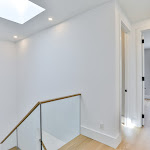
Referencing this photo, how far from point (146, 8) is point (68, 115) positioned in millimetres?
2764

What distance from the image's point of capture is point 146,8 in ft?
7.70

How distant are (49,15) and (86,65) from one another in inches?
59.7

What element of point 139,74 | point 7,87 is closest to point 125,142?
point 139,74

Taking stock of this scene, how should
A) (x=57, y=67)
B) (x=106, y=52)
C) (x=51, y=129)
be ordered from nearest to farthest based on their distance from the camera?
(x=51, y=129), (x=106, y=52), (x=57, y=67)

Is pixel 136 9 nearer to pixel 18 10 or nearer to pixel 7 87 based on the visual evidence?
pixel 18 10

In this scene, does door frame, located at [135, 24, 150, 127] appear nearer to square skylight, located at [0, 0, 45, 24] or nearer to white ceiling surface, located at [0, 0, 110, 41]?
white ceiling surface, located at [0, 0, 110, 41]

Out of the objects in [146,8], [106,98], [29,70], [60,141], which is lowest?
[60,141]

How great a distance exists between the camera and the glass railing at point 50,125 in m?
1.92

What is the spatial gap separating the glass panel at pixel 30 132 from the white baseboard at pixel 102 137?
98 cm

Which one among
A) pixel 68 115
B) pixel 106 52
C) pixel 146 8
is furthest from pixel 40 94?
pixel 146 8

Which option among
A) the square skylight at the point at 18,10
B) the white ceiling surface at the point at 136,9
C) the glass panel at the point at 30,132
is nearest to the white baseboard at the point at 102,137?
the glass panel at the point at 30,132

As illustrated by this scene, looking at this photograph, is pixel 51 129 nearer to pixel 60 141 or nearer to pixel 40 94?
pixel 60 141

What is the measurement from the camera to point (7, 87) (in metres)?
4.75

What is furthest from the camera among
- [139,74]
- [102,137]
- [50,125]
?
[139,74]
